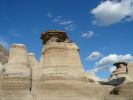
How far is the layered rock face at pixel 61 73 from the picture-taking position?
31844 mm

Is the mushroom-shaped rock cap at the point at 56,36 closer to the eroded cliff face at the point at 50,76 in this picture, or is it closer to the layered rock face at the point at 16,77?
the eroded cliff face at the point at 50,76

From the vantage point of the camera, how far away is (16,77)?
3275 cm

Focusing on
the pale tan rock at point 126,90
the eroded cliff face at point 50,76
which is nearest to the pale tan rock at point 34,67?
the eroded cliff face at point 50,76

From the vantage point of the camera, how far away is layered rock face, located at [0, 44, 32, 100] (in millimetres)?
31750

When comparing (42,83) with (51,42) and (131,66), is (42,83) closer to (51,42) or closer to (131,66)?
(51,42)

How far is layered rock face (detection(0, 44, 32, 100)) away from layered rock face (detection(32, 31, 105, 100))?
990 mm

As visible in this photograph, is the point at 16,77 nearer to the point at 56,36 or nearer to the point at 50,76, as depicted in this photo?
the point at 50,76

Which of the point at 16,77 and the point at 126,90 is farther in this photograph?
the point at 126,90

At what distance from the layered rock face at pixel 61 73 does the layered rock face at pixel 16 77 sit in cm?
99

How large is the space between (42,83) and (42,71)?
5.52 feet

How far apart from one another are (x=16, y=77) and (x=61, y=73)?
3.97 metres

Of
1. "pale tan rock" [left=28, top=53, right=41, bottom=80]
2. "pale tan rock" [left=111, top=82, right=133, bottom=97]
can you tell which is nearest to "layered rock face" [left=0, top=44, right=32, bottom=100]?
"pale tan rock" [left=28, top=53, right=41, bottom=80]

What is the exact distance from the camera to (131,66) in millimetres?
45688

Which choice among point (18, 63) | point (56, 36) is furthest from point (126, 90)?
point (18, 63)
